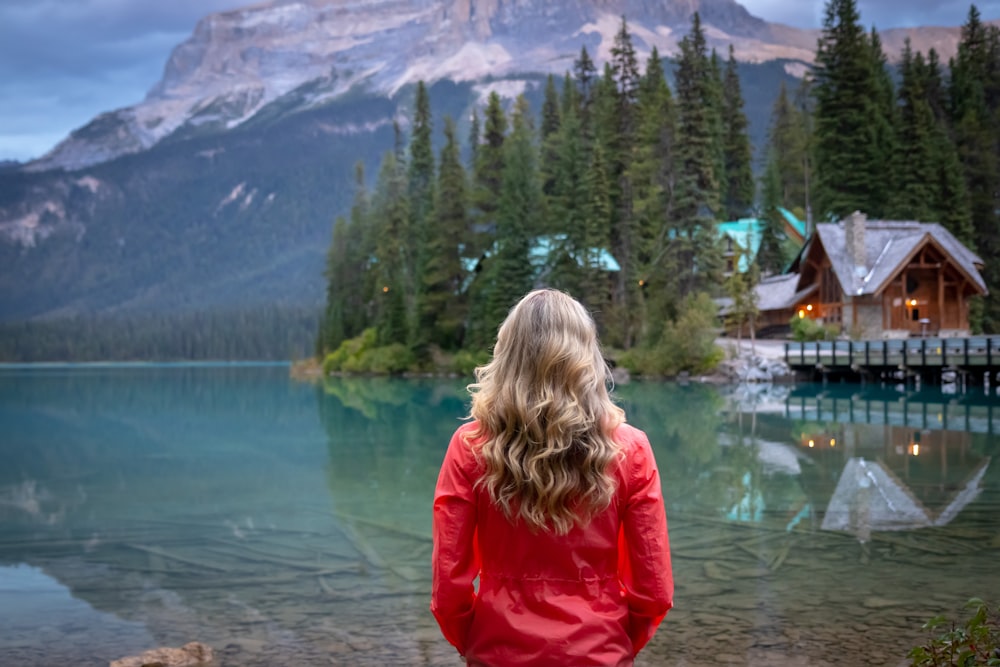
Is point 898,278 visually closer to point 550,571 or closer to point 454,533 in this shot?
point 550,571

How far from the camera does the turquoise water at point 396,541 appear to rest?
7645 millimetres

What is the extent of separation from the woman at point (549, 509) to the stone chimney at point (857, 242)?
4512cm

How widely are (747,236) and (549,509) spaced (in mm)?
58296

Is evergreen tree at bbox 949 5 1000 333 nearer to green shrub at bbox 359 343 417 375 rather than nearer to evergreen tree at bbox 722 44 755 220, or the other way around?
evergreen tree at bbox 722 44 755 220

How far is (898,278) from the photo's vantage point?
4547cm

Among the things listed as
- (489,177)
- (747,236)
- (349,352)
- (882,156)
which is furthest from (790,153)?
(349,352)

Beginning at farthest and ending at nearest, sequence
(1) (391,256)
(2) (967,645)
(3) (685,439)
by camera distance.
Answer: (1) (391,256) → (3) (685,439) → (2) (967,645)

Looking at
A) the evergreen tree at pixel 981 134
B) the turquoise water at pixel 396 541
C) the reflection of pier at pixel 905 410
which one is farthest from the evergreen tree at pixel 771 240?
the turquoise water at pixel 396 541

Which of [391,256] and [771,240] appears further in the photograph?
[391,256]

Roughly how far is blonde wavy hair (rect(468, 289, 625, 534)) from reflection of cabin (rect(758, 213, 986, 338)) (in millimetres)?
44152

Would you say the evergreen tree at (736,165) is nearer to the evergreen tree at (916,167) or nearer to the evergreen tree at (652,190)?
the evergreen tree at (652,190)

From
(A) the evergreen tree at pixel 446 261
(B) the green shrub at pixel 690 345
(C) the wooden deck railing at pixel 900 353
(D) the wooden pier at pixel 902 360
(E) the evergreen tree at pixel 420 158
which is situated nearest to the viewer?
(C) the wooden deck railing at pixel 900 353

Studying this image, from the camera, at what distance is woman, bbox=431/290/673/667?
2896 millimetres

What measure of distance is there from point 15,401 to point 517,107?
1421 inches
